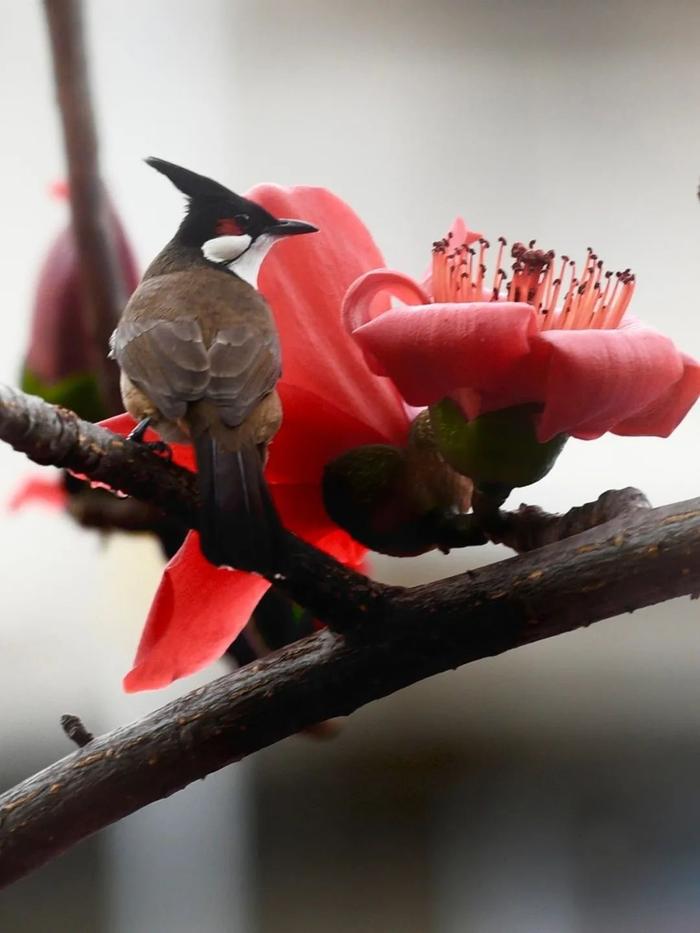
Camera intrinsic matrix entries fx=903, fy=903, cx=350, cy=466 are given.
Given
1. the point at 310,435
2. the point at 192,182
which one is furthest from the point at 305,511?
the point at 192,182

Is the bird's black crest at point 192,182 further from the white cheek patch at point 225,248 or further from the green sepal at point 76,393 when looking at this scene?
the green sepal at point 76,393

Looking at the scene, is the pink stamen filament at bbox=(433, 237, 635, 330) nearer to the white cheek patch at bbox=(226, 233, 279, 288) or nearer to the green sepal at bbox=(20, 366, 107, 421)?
the white cheek patch at bbox=(226, 233, 279, 288)

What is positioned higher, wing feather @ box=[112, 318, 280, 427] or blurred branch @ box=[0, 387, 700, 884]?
wing feather @ box=[112, 318, 280, 427]

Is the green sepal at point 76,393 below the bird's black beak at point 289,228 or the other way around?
below

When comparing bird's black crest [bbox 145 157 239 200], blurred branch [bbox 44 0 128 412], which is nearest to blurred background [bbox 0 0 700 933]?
blurred branch [bbox 44 0 128 412]

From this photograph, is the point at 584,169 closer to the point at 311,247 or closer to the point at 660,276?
the point at 660,276

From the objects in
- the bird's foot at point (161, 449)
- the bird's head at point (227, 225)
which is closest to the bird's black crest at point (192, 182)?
the bird's head at point (227, 225)
